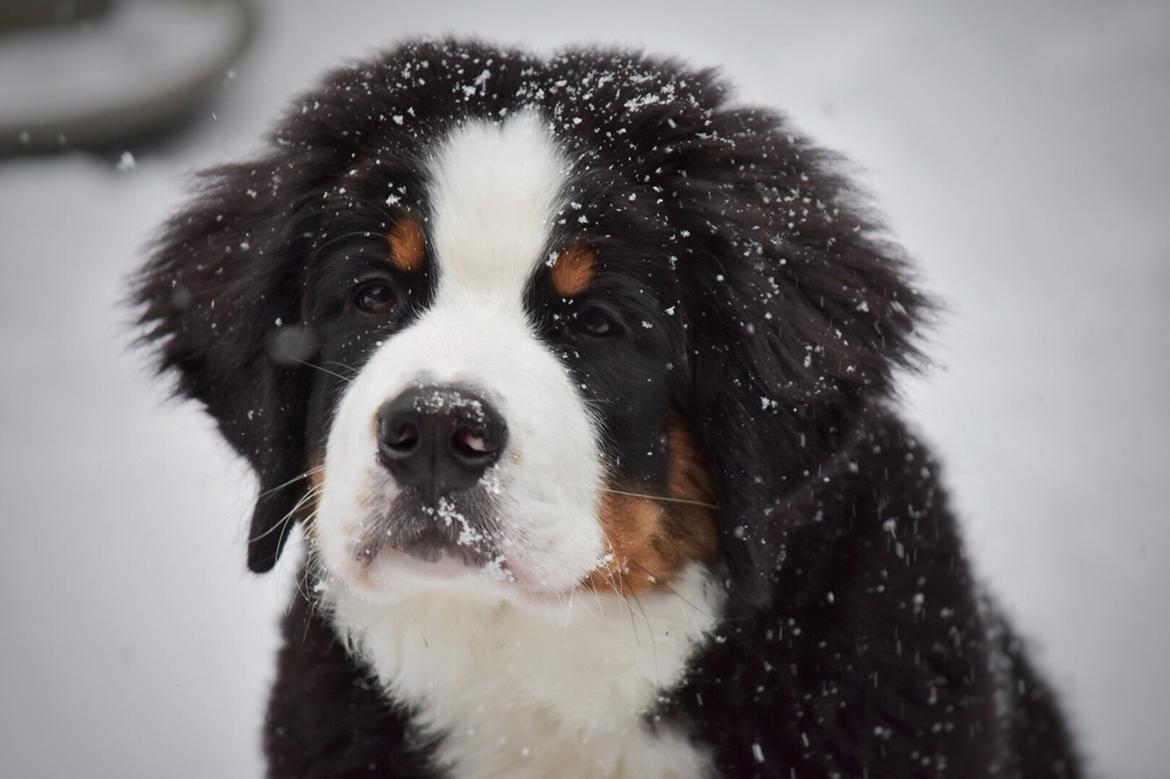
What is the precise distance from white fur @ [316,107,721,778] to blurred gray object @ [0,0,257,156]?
4.52 m

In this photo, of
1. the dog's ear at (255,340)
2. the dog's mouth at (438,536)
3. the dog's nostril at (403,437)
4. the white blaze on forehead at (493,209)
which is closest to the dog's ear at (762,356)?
the white blaze on forehead at (493,209)

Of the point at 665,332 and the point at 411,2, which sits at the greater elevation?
the point at 411,2

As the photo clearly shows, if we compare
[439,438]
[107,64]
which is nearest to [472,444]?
[439,438]

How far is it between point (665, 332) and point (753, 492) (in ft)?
1.05

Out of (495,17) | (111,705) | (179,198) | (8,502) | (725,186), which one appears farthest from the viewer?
(495,17)

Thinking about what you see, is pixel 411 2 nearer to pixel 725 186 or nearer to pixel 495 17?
pixel 495 17

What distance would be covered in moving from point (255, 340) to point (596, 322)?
2.16 ft

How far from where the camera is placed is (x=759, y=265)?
7.40ft

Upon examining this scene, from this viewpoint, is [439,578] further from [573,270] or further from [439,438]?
[573,270]

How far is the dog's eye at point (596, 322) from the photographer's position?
2.18 metres

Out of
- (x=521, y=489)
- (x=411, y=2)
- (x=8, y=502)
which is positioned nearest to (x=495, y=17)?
(x=411, y=2)

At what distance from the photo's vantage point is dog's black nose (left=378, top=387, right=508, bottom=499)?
1.87m

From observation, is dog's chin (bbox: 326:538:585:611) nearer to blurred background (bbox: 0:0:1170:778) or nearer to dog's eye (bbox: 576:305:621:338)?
dog's eye (bbox: 576:305:621:338)

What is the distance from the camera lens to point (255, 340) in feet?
7.77
